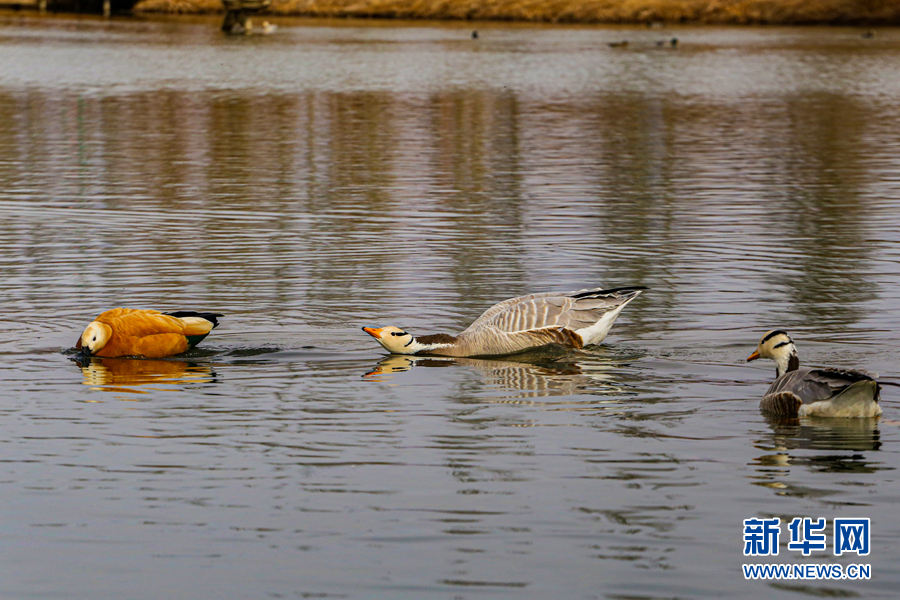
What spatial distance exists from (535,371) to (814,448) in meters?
3.50

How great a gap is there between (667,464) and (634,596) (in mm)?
2319

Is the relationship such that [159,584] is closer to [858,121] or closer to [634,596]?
[634,596]

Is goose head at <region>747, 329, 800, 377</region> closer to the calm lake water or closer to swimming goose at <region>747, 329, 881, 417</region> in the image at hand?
the calm lake water

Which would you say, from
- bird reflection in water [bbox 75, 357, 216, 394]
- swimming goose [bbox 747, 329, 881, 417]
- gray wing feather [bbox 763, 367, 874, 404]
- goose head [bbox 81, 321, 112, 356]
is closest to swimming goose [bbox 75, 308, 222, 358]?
goose head [bbox 81, 321, 112, 356]

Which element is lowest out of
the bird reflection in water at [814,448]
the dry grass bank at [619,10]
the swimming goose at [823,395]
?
the bird reflection in water at [814,448]

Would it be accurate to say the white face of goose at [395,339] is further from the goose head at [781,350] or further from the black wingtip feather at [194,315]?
the goose head at [781,350]

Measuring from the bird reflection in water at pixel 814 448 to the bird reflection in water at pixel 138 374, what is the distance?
5.41 metres

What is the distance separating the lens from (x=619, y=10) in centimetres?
12456

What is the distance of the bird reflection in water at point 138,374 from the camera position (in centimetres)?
1222

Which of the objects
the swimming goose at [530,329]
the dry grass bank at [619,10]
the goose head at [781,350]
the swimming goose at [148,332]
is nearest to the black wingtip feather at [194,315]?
the swimming goose at [148,332]

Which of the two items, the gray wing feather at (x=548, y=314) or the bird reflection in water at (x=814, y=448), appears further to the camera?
the gray wing feather at (x=548, y=314)

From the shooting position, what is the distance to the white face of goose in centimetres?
1303

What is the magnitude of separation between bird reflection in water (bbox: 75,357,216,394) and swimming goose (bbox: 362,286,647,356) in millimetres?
1821

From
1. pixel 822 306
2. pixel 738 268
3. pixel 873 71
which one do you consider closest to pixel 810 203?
pixel 738 268
